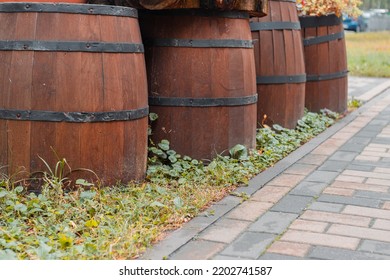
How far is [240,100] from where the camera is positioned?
462 centimetres

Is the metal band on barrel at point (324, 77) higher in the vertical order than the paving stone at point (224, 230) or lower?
higher

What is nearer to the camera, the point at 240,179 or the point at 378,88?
the point at 240,179

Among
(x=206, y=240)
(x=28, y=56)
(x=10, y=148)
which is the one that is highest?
(x=28, y=56)

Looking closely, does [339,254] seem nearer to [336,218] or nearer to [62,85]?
[336,218]

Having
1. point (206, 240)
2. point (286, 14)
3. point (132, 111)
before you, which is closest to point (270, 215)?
point (206, 240)

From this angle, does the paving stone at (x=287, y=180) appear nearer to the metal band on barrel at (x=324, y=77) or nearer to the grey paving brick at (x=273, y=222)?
the grey paving brick at (x=273, y=222)

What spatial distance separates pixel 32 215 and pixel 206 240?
2.87 ft

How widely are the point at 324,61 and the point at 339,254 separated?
4042mm

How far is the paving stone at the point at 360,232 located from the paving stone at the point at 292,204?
0.32 meters

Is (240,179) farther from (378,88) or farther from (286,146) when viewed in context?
(378,88)

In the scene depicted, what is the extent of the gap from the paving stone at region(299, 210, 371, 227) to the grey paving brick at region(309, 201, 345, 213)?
7 cm

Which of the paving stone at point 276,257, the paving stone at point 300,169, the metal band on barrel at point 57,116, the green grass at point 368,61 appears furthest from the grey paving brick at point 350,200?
the green grass at point 368,61

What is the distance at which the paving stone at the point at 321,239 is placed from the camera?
10.4 feet

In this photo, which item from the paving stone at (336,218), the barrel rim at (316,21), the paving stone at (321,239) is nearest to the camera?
the paving stone at (321,239)
